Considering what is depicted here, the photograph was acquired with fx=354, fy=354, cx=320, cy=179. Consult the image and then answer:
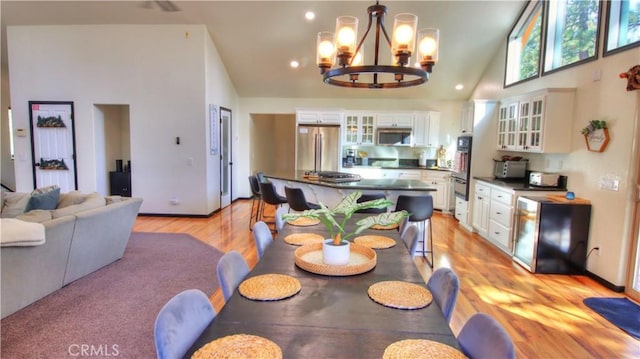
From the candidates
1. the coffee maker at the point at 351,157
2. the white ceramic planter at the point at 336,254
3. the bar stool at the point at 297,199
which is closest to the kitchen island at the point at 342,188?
the bar stool at the point at 297,199

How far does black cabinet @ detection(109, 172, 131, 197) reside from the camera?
6.86 metres

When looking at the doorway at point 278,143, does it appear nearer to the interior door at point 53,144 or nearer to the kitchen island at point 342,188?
the interior door at point 53,144

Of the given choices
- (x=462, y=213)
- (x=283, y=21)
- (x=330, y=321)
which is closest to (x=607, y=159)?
(x=462, y=213)

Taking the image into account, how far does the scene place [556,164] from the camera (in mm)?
4703

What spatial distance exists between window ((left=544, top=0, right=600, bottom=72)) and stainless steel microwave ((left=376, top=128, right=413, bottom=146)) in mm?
3076

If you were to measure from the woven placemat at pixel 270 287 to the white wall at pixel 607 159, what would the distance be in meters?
3.60

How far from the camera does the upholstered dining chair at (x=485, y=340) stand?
1166 mm

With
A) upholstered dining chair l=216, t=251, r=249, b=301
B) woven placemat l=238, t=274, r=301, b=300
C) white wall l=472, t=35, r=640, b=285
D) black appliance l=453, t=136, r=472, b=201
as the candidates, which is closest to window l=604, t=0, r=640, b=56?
white wall l=472, t=35, r=640, b=285

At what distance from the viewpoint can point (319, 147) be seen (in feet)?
25.3

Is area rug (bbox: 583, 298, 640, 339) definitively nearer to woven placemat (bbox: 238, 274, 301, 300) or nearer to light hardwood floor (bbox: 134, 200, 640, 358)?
light hardwood floor (bbox: 134, 200, 640, 358)

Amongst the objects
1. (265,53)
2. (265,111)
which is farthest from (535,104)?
(265,111)

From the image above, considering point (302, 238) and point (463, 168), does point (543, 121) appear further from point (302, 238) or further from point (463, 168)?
point (302, 238)

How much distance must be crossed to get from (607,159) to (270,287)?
394 centimetres

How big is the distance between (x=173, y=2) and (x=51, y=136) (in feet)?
11.1
